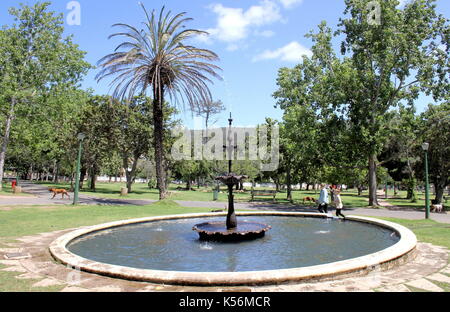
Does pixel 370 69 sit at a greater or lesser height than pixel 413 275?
greater

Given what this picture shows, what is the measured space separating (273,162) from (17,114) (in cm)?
2771

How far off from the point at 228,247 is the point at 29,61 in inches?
1294

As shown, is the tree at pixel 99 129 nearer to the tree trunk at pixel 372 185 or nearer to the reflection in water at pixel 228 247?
the tree trunk at pixel 372 185

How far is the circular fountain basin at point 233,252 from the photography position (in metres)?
5.46

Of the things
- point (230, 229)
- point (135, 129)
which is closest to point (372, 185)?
point (230, 229)

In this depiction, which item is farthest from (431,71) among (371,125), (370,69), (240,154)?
(240,154)

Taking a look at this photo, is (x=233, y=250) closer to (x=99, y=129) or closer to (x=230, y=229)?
(x=230, y=229)

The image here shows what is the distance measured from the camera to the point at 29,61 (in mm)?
32625

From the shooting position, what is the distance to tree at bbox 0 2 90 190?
31.4 m

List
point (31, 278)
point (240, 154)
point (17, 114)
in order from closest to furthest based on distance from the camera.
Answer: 1. point (31, 278)
2. point (17, 114)
3. point (240, 154)

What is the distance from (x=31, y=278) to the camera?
5711 millimetres

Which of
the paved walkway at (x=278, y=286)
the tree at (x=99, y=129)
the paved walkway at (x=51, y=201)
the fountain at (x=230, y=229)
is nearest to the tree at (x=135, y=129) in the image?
the tree at (x=99, y=129)

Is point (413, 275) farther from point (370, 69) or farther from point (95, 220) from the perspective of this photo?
point (370, 69)

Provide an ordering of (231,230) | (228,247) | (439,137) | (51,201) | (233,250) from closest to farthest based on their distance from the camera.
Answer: (233,250)
(228,247)
(231,230)
(51,201)
(439,137)
